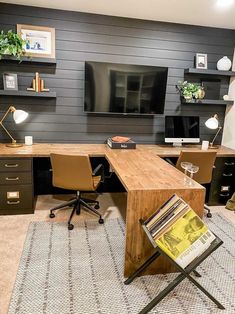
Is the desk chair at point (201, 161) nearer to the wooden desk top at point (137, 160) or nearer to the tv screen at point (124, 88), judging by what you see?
the wooden desk top at point (137, 160)

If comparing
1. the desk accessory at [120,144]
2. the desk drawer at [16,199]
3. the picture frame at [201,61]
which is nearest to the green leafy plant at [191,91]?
the picture frame at [201,61]

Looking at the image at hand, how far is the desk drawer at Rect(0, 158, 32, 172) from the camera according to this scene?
2785mm

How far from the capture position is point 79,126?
137 inches

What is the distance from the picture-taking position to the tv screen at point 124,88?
3.24 metres

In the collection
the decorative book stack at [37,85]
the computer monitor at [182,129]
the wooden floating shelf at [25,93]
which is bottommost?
the computer monitor at [182,129]

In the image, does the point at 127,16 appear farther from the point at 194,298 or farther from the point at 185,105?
the point at 194,298

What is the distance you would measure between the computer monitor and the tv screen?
238 millimetres

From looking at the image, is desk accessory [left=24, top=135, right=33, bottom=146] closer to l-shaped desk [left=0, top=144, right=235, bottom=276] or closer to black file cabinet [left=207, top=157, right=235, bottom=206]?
l-shaped desk [left=0, top=144, right=235, bottom=276]

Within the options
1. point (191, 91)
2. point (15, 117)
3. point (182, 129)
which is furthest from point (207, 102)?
point (15, 117)

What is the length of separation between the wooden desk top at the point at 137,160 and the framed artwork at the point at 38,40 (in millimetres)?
1155

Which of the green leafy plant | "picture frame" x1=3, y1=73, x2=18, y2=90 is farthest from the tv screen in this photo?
"picture frame" x1=3, y1=73, x2=18, y2=90

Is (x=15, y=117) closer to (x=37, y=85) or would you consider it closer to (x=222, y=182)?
(x=37, y=85)

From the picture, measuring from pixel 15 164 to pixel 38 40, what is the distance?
5.12 ft

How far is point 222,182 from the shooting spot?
3.39 meters
